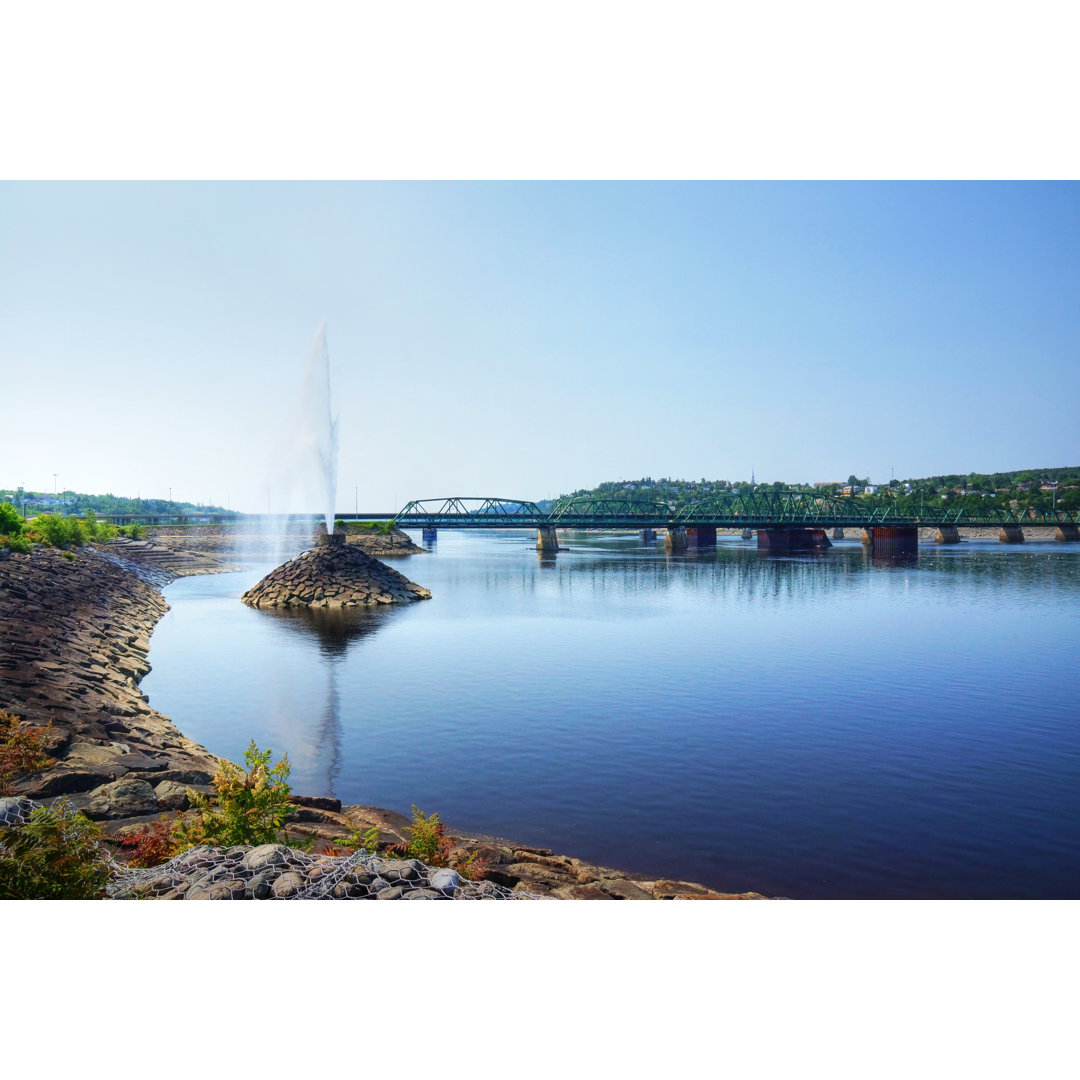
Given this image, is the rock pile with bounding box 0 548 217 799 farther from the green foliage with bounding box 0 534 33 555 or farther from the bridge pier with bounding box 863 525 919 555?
the bridge pier with bounding box 863 525 919 555

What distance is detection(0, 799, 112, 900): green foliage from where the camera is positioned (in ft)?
22.7

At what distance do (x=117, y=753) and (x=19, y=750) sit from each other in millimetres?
2245

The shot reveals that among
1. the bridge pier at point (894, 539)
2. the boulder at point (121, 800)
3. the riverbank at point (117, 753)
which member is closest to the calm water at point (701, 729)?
the riverbank at point (117, 753)

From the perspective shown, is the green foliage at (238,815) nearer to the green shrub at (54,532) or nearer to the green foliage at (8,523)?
the green foliage at (8,523)

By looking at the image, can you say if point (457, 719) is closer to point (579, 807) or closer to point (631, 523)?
point (579, 807)

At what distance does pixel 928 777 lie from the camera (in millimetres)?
15438

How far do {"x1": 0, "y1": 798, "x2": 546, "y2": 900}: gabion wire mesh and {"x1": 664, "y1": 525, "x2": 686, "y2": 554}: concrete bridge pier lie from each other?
12385 centimetres

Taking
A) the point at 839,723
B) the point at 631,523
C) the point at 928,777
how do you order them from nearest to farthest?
the point at 928,777 → the point at 839,723 → the point at 631,523

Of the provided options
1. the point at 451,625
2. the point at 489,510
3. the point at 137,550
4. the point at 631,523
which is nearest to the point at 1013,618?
the point at 451,625

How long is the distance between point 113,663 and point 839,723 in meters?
23.5

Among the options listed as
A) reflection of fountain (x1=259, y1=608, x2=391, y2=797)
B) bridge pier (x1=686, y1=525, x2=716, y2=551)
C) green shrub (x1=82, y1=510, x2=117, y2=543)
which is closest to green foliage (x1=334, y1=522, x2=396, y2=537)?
green shrub (x1=82, y1=510, x2=117, y2=543)

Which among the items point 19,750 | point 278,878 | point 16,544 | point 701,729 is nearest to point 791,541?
point 16,544

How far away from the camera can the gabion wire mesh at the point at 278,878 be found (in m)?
7.65

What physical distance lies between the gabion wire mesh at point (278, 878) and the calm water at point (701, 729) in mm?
4324
